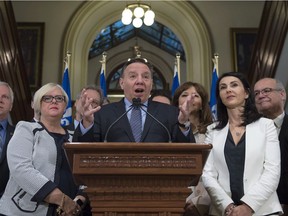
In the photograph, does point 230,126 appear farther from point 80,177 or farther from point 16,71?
point 16,71

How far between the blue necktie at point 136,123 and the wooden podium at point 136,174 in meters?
0.49

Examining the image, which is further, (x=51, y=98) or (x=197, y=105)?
(x=197, y=105)

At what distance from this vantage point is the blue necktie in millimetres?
2057

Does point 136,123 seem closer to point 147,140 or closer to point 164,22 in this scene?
point 147,140

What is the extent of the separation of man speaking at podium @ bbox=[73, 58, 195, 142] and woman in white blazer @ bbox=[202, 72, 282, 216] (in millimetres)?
294

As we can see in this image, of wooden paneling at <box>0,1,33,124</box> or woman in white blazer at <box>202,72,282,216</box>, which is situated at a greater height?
wooden paneling at <box>0,1,33,124</box>

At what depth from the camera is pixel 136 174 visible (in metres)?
1.55

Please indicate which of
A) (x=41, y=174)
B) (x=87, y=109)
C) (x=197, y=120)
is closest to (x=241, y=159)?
(x=197, y=120)

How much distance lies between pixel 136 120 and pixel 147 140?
133mm

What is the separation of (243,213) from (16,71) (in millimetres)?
5771

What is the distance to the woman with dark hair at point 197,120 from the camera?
225 cm

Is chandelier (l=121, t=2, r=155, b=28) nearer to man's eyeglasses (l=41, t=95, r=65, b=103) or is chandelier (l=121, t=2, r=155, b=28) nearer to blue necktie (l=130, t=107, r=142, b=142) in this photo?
man's eyeglasses (l=41, t=95, r=65, b=103)

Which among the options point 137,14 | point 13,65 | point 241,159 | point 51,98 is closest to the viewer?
point 241,159

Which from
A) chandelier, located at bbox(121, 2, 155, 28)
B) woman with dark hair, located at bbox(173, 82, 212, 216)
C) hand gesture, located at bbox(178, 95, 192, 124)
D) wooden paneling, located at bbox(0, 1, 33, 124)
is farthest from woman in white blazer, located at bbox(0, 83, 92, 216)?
chandelier, located at bbox(121, 2, 155, 28)
